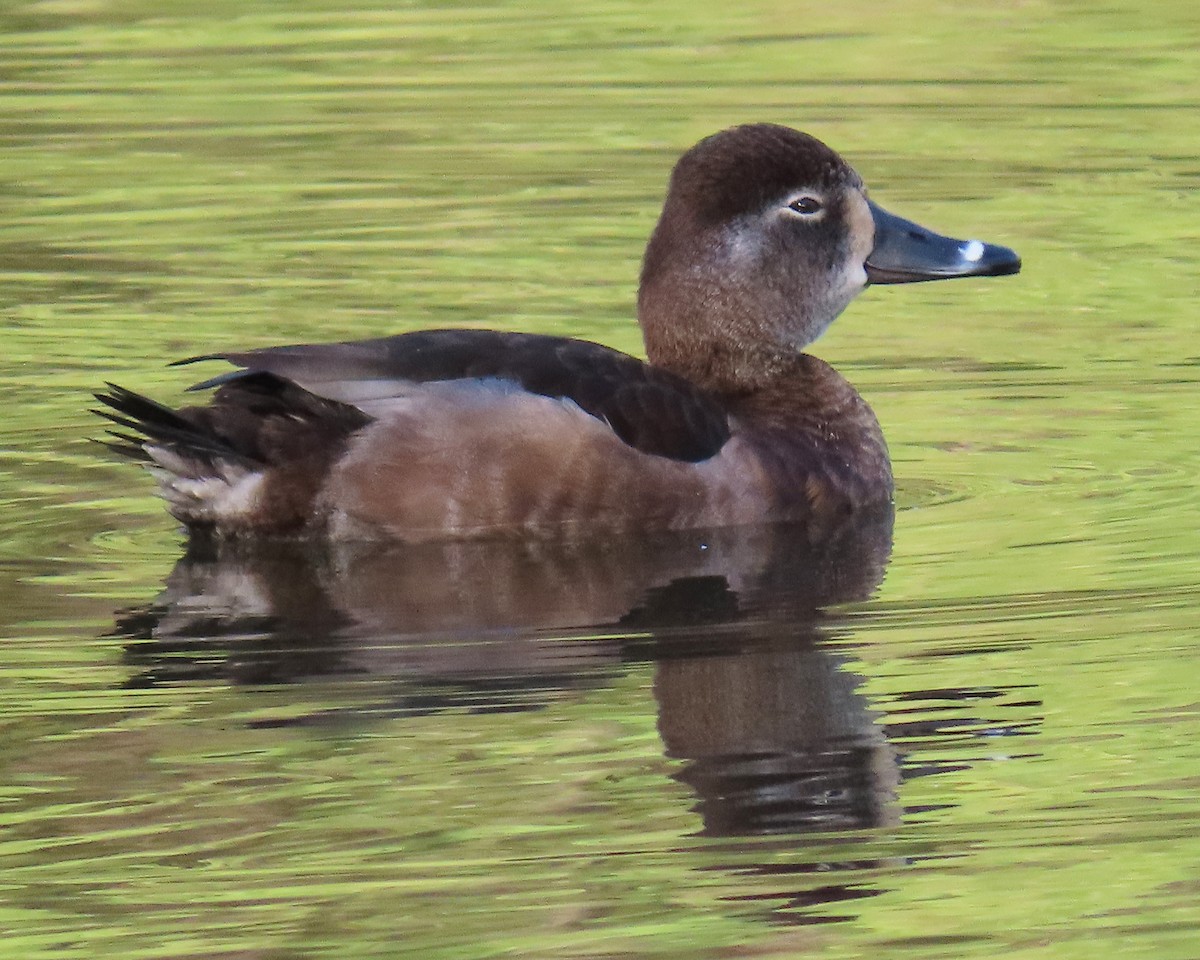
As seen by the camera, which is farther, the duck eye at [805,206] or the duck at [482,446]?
the duck eye at [805,206]

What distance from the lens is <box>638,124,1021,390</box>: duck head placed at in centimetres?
753

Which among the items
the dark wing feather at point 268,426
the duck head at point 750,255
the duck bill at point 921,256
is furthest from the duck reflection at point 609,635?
the duck bill at point 921,256

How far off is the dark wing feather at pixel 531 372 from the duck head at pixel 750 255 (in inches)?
21.5

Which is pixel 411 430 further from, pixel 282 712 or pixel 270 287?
pixel 270 287

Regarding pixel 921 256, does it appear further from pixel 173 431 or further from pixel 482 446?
pixel 173 431

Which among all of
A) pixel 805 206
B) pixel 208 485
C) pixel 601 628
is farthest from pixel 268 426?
pixel 805 206

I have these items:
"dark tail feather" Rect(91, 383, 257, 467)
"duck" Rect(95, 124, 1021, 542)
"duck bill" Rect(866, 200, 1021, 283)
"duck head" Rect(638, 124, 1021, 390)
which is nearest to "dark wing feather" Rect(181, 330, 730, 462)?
"duck" Rect(95, 124, 1021, 542)

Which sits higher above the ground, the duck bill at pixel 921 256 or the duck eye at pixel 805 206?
the duck eye at pixel 805 206

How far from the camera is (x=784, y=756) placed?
507 centimetres

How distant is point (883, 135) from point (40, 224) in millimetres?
4313

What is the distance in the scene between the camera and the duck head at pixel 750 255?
7.53m

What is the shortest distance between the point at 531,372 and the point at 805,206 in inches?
50.5

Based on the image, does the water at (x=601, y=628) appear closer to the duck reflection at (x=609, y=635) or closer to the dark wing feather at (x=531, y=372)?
the duck reflection at (x=609, y=635)

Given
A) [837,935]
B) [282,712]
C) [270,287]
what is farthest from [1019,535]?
[270,287]
